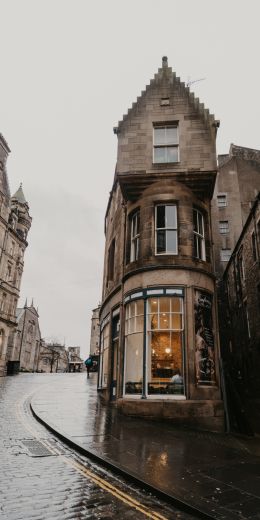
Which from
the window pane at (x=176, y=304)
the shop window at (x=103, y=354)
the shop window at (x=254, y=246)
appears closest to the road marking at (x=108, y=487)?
the window pane at (x=176, y=304)

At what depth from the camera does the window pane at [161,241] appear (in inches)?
516

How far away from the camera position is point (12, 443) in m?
7.10

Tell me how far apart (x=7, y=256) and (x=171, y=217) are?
40.6m

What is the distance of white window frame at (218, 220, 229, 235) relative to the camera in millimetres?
33469

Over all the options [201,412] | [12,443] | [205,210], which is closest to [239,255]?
[205,210]

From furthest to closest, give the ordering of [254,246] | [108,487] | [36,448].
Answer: [254,246] < [36,448] < [108,487]

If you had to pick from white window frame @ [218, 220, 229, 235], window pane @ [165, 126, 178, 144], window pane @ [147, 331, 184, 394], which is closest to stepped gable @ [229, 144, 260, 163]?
white window frame @ [218, 220, 229, 235]

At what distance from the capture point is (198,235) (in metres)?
13.7

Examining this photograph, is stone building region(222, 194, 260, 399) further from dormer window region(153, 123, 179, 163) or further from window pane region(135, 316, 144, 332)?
window pane region(135, 316, 144, 332)

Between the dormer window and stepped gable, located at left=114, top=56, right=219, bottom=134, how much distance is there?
1.30m

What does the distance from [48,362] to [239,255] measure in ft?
252

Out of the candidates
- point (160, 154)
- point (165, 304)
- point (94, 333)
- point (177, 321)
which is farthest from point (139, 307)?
point (94, 333)

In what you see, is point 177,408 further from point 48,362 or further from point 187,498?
point 48,362

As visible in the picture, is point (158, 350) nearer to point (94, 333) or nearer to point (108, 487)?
point (108, 487)
